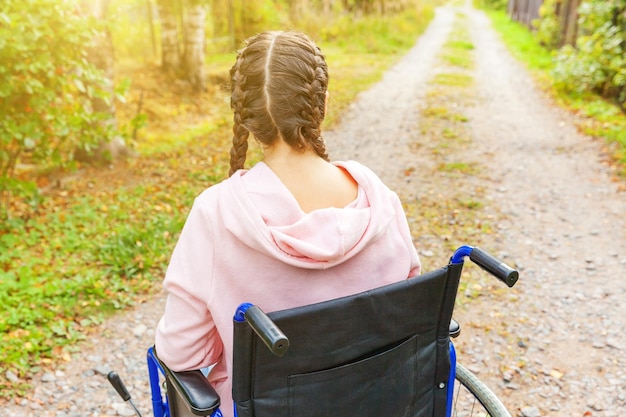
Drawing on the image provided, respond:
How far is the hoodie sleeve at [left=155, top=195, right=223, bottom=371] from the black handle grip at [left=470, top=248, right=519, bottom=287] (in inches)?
31.9

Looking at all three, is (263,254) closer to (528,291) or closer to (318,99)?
(318,99)

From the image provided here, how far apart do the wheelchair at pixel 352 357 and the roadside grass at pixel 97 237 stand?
891 millimetres

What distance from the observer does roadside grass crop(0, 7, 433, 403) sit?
3.57 metres

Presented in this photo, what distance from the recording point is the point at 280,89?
5.21ft

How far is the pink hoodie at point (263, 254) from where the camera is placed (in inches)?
59.1

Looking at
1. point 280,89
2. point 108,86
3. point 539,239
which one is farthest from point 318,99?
point 108,86

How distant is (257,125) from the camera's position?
1631mm

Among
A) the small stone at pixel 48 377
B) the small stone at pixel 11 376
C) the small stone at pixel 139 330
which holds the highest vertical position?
the small stone at pixel 11 376

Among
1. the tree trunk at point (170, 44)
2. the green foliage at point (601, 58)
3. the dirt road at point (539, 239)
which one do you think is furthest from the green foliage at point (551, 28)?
the tree trunk at point (170, 44)

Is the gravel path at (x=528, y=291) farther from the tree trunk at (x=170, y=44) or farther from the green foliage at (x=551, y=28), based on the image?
the green foliage at (x=551, y=28)

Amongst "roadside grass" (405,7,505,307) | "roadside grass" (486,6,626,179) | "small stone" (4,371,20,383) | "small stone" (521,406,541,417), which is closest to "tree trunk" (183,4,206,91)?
"roadside grass" (405,7,505,307)

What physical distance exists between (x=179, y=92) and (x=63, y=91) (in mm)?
4585

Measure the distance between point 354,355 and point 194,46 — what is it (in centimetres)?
864

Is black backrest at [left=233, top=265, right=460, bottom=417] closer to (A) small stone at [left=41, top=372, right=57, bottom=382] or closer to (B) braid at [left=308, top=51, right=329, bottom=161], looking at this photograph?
(B) braid at [left=308, top=51, right=329, bottom=161]
